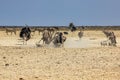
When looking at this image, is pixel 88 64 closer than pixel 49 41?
Yes

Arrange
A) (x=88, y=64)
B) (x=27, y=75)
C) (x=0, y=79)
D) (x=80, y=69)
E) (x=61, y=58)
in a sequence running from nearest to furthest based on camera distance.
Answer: (x=0, y=79) < (x=27, y=75) < (x=80, y=69) < (x=88, y=64) < (x=61, y=58)

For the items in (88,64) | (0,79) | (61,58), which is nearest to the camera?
(0,79)

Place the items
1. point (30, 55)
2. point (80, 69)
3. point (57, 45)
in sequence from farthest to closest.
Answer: point (57, 45) → point (30, 55) → point (80, 69)

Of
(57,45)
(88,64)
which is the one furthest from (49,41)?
(88,64)

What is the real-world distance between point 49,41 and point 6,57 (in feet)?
43.9

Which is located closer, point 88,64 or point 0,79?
point 0,79

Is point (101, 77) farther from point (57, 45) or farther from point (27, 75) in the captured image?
point (57, 45)

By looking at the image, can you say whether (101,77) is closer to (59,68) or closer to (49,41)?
(59,68)

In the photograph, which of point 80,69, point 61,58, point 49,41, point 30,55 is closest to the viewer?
point 80,69

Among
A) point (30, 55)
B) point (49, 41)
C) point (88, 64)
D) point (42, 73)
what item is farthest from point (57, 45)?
point (42, 73)

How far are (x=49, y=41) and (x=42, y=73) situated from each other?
1892 centimetres

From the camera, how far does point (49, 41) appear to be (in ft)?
115

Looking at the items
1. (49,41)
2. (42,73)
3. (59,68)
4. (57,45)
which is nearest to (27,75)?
(42,73)

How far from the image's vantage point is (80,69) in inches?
686
